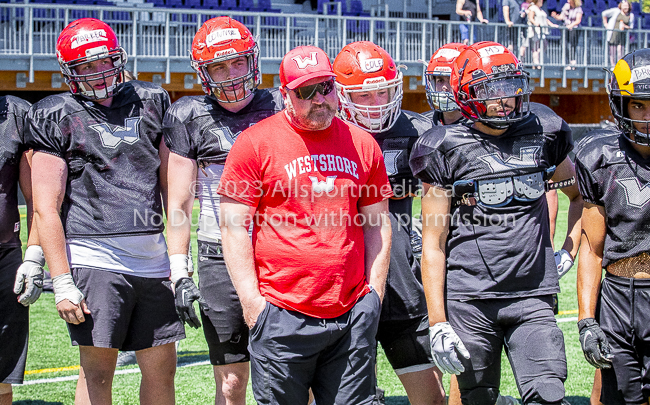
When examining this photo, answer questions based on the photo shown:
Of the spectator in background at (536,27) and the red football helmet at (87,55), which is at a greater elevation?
the spectator in background at (536,27)

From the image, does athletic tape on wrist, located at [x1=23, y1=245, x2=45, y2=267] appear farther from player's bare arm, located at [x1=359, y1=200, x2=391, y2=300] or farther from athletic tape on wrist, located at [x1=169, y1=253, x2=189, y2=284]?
player's bare arm, located at [x1=359, y1=200, x2=391, y2=300]

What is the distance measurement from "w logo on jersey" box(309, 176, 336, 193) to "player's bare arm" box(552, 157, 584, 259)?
1307 mm

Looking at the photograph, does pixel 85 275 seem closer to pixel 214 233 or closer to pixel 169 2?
pixel 214 233

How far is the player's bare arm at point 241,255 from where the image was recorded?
9.50 ft

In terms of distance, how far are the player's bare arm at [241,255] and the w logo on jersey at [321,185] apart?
0.26 metres

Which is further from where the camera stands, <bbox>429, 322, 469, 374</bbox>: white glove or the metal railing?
the metal railing

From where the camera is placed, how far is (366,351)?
295 centimetres

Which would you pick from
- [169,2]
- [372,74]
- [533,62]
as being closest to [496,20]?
[533,62]

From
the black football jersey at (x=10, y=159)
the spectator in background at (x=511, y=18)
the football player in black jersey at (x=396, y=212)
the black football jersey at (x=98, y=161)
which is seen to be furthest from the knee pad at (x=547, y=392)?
the spectator in background at (x=511, y=18)

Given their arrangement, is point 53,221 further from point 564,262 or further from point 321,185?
point 564,262

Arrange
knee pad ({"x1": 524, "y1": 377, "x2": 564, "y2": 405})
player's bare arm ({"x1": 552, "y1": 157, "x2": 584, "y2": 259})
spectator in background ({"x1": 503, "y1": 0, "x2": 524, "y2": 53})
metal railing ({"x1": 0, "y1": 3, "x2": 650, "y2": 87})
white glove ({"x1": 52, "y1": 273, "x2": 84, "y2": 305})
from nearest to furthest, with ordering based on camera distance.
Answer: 1. knee pad ({"x1": 524, "y1": 377, "x2": 564, "y2": 405})
2. white glove ({"x1": 52, "y1": 273, "x2": 84, "y2": 305})
3. player's bare arm ({"x1": 552, "y1": 157, "x2": 584, "y2": 259})
4. metal railing ({"x1": 0, "y1": 3, "x2": 650, "y2": 87})
5. spectator in background ({"x1": 503, "y1": 0, "x2": 524, "y2": 53})

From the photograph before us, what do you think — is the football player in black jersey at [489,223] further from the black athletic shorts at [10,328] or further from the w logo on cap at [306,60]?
the black athletic shorts at [10,328]

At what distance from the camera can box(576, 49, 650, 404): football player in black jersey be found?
329 centimetres

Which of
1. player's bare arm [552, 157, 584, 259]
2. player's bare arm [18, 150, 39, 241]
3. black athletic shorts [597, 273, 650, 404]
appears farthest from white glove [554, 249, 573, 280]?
player's bare arm [18, 150, 39, 241]
